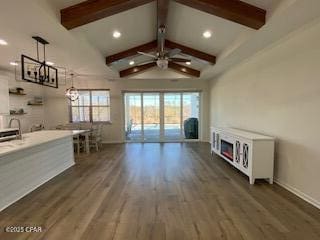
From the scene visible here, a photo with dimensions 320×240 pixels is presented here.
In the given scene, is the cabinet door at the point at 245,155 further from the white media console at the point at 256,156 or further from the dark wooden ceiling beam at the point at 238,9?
the dark wooden ceiling beam at the point at 238,9

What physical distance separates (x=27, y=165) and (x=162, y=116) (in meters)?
6.19

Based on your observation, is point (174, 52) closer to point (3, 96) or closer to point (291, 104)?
point (291, 104)

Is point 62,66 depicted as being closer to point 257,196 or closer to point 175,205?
point 175,205

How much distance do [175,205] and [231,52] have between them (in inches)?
139

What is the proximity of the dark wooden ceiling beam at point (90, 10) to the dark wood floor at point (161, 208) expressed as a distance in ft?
9.29

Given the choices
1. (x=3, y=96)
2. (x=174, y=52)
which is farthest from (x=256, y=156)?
(x=3, y=96)

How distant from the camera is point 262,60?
15.7ft

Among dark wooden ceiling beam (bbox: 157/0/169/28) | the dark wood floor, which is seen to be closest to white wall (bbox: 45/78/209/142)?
the dark wood floor

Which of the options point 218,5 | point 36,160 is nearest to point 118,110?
point 36,160

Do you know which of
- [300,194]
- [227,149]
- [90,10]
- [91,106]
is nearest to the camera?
[90,10]

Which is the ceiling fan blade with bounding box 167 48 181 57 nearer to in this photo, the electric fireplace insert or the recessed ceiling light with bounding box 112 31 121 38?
the recessed ceiling light with bounding box 112 31 121 38

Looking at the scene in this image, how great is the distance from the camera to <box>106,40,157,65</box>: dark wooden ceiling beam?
6016mm

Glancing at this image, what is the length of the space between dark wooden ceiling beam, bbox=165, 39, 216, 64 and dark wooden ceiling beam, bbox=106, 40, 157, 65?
431 millimetres

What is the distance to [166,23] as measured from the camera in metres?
4.75
